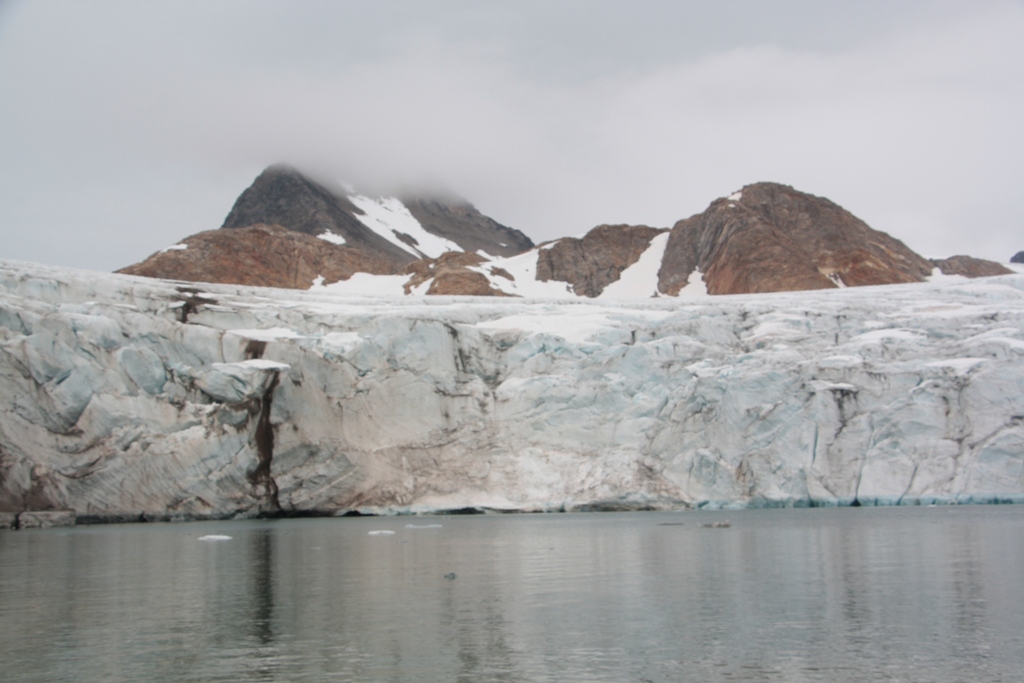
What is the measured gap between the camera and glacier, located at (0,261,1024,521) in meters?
29.0

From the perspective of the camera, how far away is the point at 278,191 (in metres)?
108

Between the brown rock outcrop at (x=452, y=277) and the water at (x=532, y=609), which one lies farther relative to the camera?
the brown rock outcrop at (x=452, y=277)

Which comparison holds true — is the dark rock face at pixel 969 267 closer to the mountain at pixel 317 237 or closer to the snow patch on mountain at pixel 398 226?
the mountain at pixel 317 237

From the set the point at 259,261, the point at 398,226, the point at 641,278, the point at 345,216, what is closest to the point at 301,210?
the point at 345,216

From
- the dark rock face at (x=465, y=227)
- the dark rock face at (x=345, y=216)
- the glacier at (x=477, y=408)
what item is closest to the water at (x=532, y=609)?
the glacier at (x=477, y=408)

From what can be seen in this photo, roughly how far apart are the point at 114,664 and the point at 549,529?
617 inches

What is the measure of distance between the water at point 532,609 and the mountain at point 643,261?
44192mm

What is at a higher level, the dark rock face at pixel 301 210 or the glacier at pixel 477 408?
the dark rock face at pixel 301 210

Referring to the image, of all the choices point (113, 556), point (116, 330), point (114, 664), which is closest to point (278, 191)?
point (116, 330)

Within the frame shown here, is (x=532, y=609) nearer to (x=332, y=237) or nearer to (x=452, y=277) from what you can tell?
(x=452, y=277)

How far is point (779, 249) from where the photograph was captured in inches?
2469

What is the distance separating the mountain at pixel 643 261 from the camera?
2486 inches

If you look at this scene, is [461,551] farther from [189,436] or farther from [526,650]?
[189,436]

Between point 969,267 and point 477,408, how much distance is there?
190 feet
